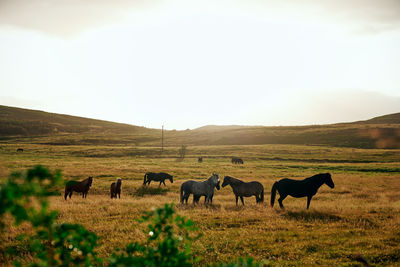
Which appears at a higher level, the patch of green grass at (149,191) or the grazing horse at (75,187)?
the grazing horse at (75,187)

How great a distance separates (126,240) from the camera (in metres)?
9.20

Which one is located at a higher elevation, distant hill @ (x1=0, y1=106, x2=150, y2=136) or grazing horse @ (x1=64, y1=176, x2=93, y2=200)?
distant hill @ (x1=0, y1=106, x2=150, y2=136)

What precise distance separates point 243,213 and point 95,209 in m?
7.76

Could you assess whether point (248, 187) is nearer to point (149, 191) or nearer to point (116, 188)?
point (116, 188)

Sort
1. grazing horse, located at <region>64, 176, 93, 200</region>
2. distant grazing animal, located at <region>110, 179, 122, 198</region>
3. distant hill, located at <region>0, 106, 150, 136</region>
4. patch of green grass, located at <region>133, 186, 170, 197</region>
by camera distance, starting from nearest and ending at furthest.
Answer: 1. grazing horse, located at <region>64, 176, 93, 200</region>
2. distant grazing animal, located at <region>110, 179, 122, 198</region>
3. patch of green grass, located at <region>133, 186, 170, 197</region>
4. distant hill, located at <region>0, 106, 150, 136</region>

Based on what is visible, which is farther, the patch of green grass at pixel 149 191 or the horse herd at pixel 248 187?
the patch of green grass at pixel 149 191

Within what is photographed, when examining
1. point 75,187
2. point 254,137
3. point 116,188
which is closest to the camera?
point 75,187

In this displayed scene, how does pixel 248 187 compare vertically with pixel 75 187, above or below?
above

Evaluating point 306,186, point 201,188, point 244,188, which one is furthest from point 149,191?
point 306,186

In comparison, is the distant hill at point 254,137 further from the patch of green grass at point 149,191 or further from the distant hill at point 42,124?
the patch of green grass at point 149,191

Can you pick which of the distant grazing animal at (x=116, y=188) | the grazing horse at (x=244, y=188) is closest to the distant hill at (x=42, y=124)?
the distant grazing animal at (x=116, y=188)

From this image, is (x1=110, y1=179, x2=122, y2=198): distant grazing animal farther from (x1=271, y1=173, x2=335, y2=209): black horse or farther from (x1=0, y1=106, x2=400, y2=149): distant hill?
(x1=0, y1=106, x2=400, y2=149): distant hill

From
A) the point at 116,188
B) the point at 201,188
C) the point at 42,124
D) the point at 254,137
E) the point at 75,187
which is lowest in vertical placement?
the point at 116,188

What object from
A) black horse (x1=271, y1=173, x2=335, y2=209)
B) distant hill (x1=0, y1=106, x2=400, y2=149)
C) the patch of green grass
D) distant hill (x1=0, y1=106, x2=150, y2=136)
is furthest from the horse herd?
distant hill (x1=0, y1=106, x2=150, y2=136)
